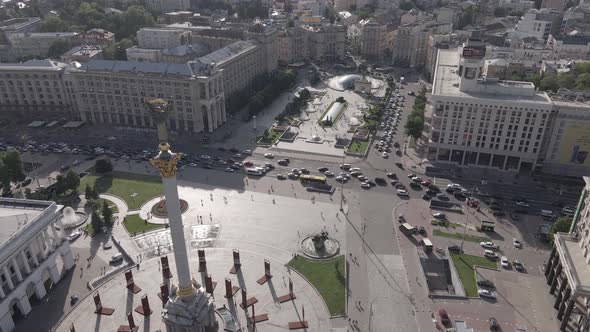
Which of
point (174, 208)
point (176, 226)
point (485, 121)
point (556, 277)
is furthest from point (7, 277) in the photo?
point (485, 121)

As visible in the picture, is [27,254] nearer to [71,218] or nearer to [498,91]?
[71,218]

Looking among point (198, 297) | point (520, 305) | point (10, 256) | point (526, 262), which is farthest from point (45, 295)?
point (526, 262)

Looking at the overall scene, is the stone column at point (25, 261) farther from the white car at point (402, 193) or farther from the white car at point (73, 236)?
the white car at point (402, 193)

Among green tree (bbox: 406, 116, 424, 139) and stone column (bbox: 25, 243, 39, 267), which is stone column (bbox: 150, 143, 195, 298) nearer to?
stone column (bbox: 25, 243, 39, 267)

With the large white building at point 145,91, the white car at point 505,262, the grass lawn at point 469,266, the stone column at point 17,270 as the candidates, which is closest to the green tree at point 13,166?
the large white building at point 145,91

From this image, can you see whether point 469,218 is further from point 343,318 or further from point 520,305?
point 343,318
